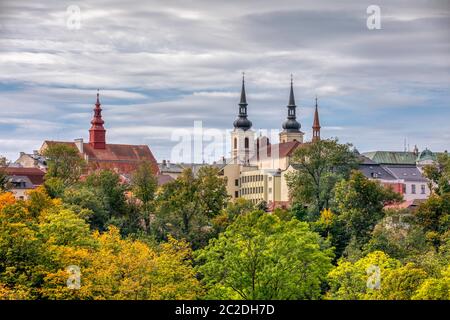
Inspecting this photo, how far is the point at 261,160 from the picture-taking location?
149250 millimetres

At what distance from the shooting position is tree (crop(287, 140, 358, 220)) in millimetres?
89375

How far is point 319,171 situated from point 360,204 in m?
16.9

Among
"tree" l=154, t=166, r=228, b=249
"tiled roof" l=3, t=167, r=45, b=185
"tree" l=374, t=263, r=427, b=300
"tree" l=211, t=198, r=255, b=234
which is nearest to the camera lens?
"tree" l=374, t=263, r=427, b=300

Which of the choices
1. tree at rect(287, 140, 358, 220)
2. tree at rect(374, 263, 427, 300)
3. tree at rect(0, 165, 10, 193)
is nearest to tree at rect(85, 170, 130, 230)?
tree at rect(0, 165, 10, 193)

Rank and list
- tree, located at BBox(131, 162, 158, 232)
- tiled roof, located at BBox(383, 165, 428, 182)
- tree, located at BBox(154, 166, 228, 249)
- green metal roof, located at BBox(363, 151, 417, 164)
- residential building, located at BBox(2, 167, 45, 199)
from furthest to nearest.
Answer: green metal roof, located at BBox(363, 151, 417, 164)
tiled roof, located at BBox(383, 165, 428, 182)
residential building, located at BBox(2, 167, 45, 199)
tree, located at BBox(131, 162, 158, 232)
tree, located at BBox(154, 166, 228, 249)

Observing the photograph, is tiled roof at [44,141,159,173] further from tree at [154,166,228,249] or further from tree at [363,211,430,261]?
tree at [363,211,430,261]

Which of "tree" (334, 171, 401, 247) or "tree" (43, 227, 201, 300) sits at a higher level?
"tree" (334, 171, 401, 247)

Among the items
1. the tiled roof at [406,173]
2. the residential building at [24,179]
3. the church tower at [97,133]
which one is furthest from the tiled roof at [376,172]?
the church tower at [97,133]

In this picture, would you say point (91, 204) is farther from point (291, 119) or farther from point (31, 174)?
point (291, 119)

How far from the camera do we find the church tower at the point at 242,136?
161750mm

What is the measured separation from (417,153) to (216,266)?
356ft

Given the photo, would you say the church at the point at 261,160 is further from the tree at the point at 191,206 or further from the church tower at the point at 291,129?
the tree at the point at 191,206

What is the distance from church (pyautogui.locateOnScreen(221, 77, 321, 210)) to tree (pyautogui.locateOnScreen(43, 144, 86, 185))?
22.8m
